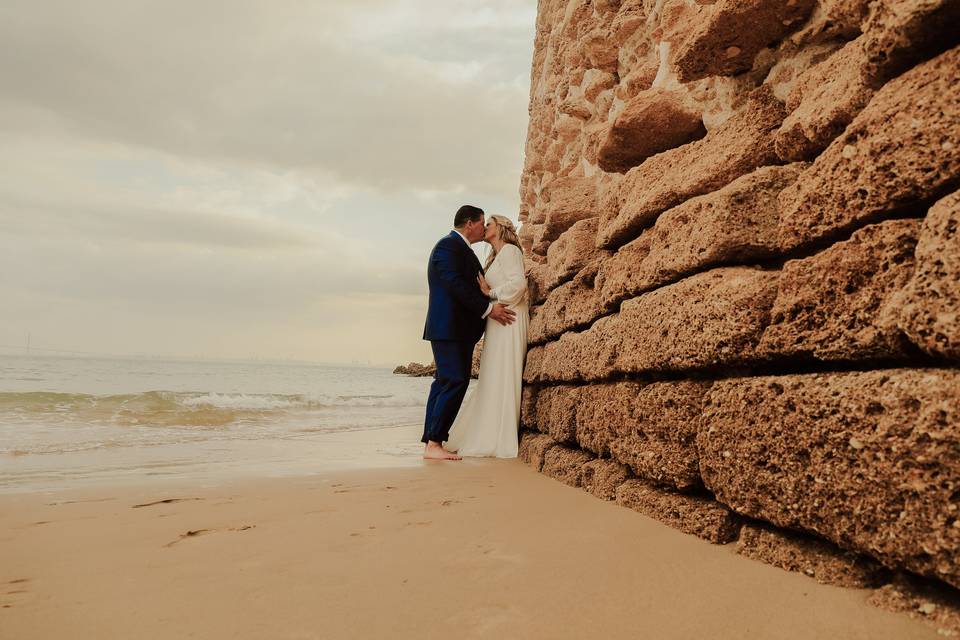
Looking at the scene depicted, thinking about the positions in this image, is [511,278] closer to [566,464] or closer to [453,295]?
[453,295]

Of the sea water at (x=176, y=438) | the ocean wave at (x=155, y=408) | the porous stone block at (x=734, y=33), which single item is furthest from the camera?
the ocean wave at (x=155, y=408)

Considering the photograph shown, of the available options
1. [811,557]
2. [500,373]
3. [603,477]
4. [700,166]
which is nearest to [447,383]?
[500,373]

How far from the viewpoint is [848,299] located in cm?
Answer: 169

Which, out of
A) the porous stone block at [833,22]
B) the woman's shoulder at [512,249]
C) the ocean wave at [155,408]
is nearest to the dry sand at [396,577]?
the porous stone block at [833,22]

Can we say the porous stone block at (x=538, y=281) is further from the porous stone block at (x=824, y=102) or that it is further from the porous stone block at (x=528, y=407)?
the porous stone block at (x=824, y=102)

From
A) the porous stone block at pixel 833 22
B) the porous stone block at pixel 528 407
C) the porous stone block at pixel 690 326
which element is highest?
the porous stone block at pixel 833 22

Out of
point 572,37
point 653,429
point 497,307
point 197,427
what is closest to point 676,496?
point 653,429

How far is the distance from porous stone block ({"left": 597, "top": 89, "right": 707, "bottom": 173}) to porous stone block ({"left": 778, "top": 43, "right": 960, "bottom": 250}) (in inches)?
51.6

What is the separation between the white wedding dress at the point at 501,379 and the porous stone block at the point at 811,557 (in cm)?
327

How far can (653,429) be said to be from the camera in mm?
2619

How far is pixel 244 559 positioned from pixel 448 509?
1.08 meters

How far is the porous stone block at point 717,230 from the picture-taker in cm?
216

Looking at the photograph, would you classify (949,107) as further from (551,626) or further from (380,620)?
(380,620)

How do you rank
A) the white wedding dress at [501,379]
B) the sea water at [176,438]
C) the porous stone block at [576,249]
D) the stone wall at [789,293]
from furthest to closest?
1. the white wedding dress at [501,379]
2. the sea water at [176,438]
3. the porous stone block at [576,249]
4. the stone wall at [789,293]
